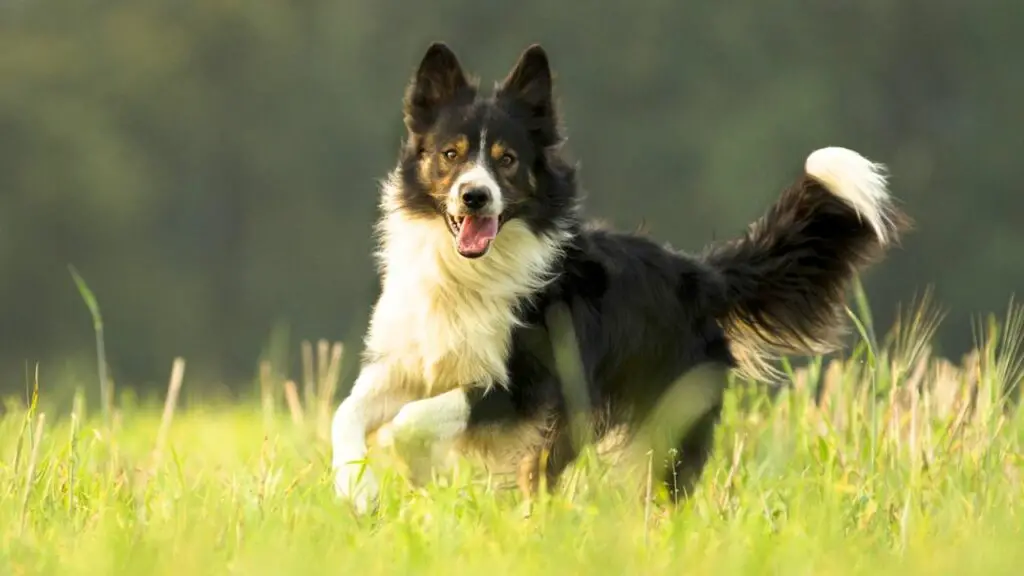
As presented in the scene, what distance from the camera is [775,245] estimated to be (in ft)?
Answer: 22.1

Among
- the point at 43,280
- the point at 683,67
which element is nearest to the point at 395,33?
the point at 683,67

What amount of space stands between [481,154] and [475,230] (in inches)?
11.0

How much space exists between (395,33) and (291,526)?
97.2 ft

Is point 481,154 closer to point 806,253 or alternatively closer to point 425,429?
point 425,429

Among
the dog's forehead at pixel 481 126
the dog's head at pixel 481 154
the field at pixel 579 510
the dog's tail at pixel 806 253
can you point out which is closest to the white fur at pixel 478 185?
the dog's head at pixel 481 154

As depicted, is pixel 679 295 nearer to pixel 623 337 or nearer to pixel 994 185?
pixel 623 337

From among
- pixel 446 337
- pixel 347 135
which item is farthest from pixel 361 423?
pixel 347 135

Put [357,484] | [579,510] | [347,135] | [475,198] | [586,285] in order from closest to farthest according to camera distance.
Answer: [579,510], [357,484], [475,198], [586,285], [347,135]

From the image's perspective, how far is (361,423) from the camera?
5883 millimetres

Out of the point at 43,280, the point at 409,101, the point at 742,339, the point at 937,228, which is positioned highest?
the point at 409,101

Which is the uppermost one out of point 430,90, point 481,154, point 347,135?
point 430,90

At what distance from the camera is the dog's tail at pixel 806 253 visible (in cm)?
666

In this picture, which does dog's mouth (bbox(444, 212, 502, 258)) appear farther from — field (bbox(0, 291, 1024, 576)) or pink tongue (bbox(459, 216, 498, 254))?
field (bbox(0, 291, 1024, 576))

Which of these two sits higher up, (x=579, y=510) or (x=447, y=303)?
(x=447, y=303)
